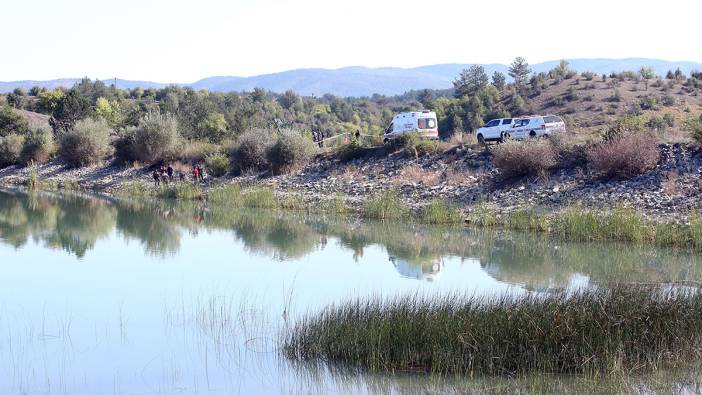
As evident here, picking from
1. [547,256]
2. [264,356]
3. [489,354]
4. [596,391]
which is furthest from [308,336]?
[547,256]

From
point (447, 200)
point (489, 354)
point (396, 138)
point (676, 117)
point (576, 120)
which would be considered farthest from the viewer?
point (576, 120)

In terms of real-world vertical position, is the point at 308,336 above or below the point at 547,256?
above

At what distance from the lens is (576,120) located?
6141cm

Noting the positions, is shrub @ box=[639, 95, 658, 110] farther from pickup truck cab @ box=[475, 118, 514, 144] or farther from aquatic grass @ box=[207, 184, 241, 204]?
aquatic grass @ box=[207, 184, 241, 204]

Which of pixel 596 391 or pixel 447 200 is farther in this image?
pixel 447 200

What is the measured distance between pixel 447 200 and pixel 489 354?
22615mm

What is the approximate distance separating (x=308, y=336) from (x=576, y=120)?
52.1 m

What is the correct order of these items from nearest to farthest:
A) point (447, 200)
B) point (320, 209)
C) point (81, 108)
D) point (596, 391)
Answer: point (596, 391), point (447, 200), point (320, 209), point (81, 108)

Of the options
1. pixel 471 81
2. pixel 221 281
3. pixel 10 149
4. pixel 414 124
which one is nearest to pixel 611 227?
pixel 221 281

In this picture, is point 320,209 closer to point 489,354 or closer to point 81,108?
point 489,354

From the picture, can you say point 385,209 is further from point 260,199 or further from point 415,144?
point 415,144

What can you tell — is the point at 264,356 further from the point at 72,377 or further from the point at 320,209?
the point at 320,209

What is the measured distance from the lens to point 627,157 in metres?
31.5

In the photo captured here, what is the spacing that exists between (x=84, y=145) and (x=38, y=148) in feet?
20.9
